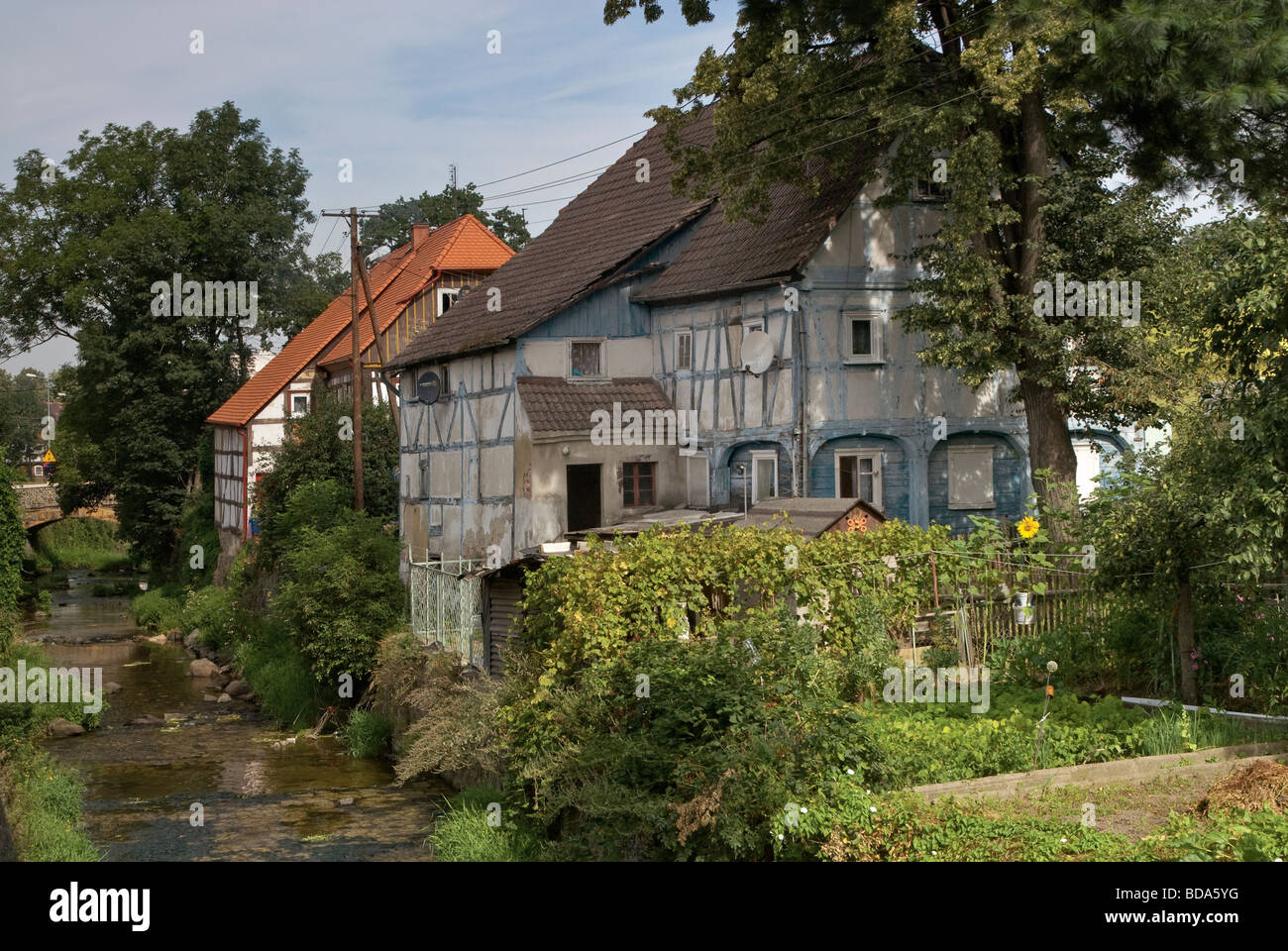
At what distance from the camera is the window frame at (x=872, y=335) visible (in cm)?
2238

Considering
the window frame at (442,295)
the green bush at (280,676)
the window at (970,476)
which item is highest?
Result: the window frame at (442,295)

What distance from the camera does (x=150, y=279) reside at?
1570 inches

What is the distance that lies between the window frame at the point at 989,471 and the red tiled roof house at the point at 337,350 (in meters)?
17.4

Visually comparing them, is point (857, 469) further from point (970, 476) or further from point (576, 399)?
point (576, 399)

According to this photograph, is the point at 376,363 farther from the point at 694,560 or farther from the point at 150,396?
the point at 694,560

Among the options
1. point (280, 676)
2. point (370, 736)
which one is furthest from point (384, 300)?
point (370, 736)

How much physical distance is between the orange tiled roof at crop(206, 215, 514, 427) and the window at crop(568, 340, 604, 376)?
11.0m

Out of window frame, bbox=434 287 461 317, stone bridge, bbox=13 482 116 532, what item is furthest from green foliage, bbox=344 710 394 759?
stone bridge, bbox=13 482 116 532

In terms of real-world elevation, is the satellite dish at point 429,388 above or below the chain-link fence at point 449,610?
above

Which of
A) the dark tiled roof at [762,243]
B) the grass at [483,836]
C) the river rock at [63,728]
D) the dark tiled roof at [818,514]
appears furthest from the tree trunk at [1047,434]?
the river rock at [63,728]

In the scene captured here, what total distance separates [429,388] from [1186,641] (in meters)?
18.4

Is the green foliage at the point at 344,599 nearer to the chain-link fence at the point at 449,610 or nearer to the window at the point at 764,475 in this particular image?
the chain-link fence at the point at 449,610

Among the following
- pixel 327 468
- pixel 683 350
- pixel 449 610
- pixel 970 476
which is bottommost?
pixel 449 610

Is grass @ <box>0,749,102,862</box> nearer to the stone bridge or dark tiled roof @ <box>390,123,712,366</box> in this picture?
dark tiled roof @ <box>390,123,712,366</box>
